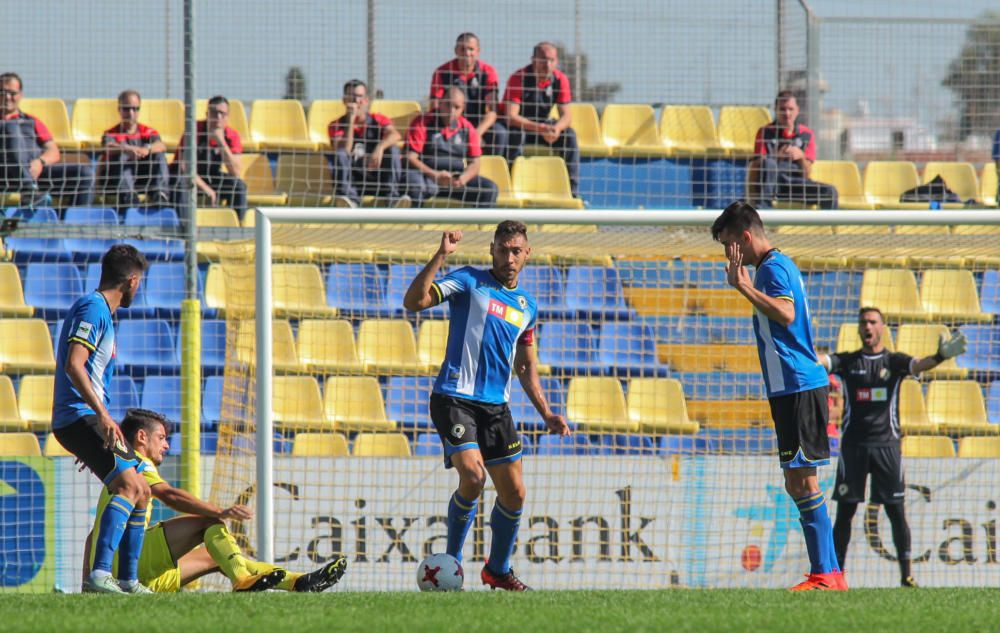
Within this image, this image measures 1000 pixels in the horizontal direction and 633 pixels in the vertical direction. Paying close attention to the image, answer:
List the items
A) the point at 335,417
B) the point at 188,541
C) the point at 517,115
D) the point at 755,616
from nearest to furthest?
1. the point at 755,616
2. the point at 188,541
3. the point at 335,417
4. the point at 517,115

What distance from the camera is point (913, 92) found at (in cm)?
1192

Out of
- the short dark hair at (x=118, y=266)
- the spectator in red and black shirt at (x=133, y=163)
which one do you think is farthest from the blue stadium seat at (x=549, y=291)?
the short dark hair at (x=118, y=266)

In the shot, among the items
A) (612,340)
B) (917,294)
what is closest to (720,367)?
(612,340)

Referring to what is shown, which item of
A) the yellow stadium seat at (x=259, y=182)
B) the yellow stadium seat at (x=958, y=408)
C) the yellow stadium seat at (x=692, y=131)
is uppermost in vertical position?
the yellow stadium seat at (x=692, y=131)

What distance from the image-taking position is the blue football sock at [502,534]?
711 centimetres

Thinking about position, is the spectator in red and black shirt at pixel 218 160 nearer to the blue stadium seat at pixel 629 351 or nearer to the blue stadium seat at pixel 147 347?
the blue stadium seat at pixel 147 347

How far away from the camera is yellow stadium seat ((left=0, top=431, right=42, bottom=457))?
375 inches

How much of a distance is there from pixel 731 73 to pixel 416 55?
2.66 metres

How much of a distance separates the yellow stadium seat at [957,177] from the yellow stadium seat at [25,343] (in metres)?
8.10

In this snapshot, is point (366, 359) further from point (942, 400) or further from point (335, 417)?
point (942, 400)

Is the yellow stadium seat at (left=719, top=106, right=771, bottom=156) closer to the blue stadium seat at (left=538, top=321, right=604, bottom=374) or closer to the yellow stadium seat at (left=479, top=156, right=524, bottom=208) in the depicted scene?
the yellow stadium seat at (left=479, top=156, right=524, bottom=208)

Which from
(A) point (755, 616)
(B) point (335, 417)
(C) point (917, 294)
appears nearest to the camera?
(A) point (755, 616)

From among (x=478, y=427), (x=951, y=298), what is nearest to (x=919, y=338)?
(x=951, y=298)

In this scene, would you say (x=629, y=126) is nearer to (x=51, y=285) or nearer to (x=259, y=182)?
(x=259, y=182)
